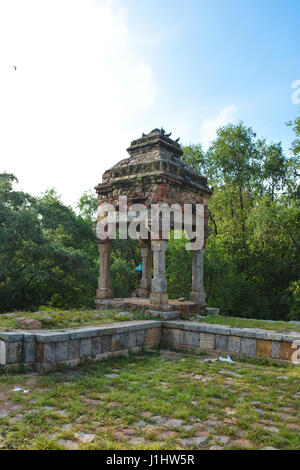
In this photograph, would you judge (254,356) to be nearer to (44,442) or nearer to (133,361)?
(133,361)

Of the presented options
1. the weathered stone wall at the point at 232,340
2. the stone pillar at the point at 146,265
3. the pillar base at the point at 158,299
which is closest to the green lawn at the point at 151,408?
the weathered stone wall at the point at 232,340

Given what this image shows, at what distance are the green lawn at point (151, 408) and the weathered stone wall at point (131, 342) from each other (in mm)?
300

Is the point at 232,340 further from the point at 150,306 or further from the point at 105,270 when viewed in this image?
the point at 105,270

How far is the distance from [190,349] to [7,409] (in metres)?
4.75

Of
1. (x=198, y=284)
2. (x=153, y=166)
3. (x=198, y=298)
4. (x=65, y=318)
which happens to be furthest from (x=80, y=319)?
(x=153, y=166)

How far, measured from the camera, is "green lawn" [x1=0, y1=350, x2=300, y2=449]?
11.8 ft

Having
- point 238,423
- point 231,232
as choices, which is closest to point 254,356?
point 238,423

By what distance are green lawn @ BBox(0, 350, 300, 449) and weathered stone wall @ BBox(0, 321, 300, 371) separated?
300 mm

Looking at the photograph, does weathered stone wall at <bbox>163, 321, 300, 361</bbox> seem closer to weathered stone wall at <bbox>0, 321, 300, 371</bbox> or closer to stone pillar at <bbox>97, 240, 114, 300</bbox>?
weathered stone wall at <bbox>0, 321, 300, 371</bbox>

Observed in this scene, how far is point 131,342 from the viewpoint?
7.75 m

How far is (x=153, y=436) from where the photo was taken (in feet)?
12.0

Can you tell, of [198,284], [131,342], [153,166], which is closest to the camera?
[131,342]

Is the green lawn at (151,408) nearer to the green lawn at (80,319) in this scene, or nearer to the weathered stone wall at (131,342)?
the weathered stone wall at (131,342)

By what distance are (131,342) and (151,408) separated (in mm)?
3293
